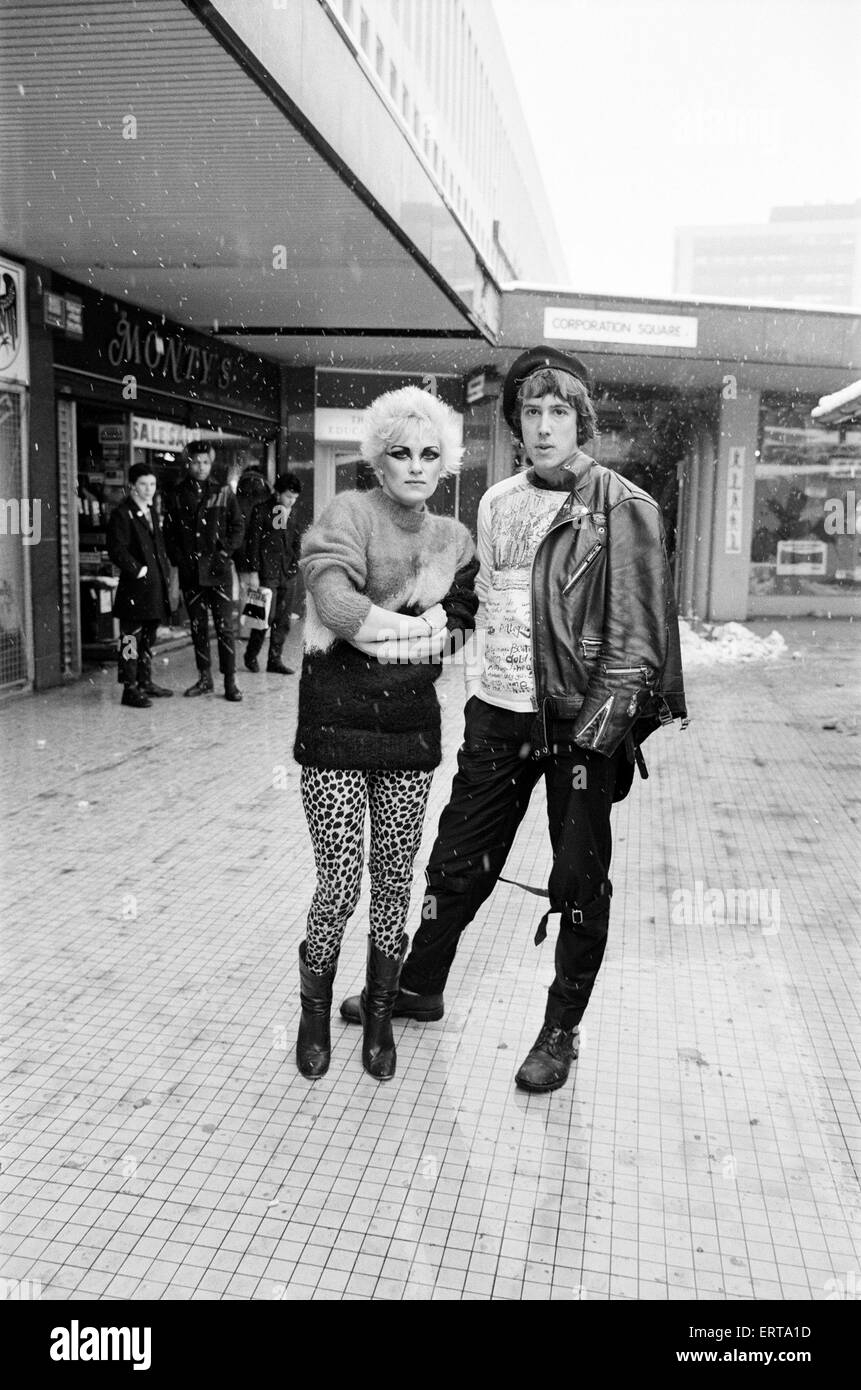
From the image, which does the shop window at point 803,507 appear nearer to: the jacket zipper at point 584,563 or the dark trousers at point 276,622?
the dark trousers at point 276,622

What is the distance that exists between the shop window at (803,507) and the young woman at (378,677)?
15.9 m

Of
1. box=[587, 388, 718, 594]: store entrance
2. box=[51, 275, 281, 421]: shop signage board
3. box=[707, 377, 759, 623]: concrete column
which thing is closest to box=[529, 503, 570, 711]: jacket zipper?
box=[51, 275, 281, 421]: shop signage board

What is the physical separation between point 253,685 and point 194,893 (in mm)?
5470

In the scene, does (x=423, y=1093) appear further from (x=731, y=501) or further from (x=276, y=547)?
(x=731, y=501)

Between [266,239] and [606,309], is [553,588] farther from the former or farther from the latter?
[606,309]

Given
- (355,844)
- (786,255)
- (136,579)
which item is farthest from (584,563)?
(786,255)

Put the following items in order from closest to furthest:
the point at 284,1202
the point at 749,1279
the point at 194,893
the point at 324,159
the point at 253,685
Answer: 1. the point at 749,1279
2. the point at 284,1202
3. the point at 194,893
4. the point at 324,159
5. the point at 253,685

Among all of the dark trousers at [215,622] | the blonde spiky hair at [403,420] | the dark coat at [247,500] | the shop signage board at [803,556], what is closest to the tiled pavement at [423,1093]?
the blonde spiky hair at [403,420]

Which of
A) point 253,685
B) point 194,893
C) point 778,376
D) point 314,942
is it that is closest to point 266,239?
point 253,685

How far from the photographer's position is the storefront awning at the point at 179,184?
465cm

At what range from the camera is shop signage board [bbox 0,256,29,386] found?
8289 mm

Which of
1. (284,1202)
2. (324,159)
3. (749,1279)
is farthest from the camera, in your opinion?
(324,159)
